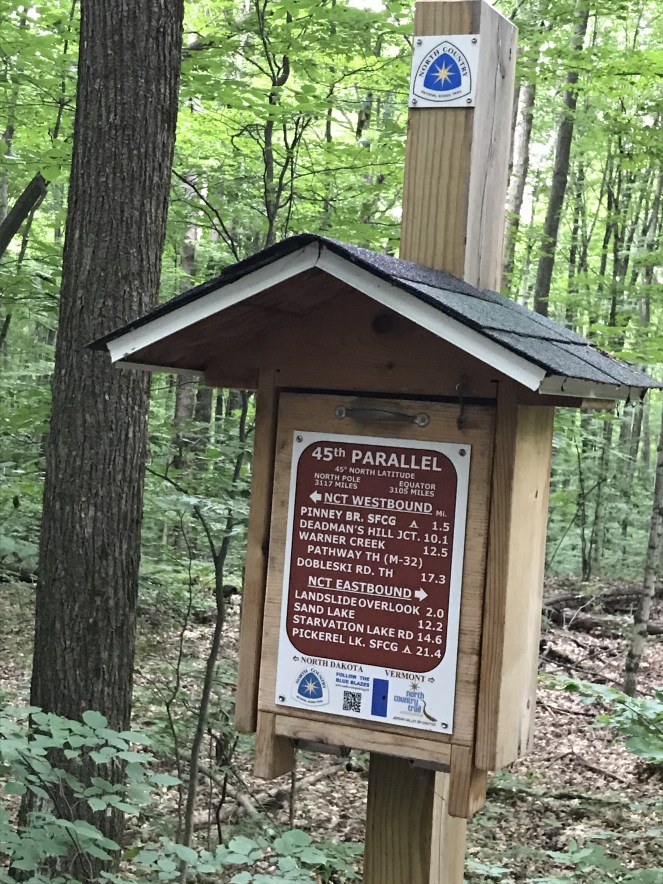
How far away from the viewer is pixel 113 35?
3.55m

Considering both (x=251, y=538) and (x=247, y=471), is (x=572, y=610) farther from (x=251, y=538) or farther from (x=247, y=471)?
(x=251, y=538)

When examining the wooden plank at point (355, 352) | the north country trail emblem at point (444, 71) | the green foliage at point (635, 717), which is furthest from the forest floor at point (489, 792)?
the north country trail emblem at point (444, 71)

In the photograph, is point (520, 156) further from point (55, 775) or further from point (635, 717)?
point (55, 775)

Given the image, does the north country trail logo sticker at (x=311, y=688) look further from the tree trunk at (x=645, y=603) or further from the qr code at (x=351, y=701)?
the tree trunk at (x=645, y=603)

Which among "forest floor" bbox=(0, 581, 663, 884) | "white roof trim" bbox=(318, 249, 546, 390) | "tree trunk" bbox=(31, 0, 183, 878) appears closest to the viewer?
"white roof trim" bbox=(318, 249, 546, 390)

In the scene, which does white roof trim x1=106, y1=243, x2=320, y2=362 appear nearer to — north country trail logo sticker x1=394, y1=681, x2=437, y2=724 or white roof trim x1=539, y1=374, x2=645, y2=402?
white roof trim x1=539, y1=374, x2=645, y2=402

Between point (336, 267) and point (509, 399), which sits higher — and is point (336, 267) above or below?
above

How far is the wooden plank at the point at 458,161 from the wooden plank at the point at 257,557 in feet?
1.81

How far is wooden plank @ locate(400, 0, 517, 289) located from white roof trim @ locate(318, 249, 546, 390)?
55 centimetres

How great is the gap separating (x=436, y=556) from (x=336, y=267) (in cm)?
70

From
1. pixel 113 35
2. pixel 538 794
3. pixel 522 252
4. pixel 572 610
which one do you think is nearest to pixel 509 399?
pixel 113 35

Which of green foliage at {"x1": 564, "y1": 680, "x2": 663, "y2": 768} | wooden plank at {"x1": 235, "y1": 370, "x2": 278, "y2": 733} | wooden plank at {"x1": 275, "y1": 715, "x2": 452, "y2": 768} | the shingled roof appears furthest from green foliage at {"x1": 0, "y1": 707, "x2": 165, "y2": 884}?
green foliage at {"x1": 564, "y1": 680, "x2": 663, "y2": 768}

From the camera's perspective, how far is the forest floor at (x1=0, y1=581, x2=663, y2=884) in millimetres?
4543

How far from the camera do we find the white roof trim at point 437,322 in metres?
1.62
